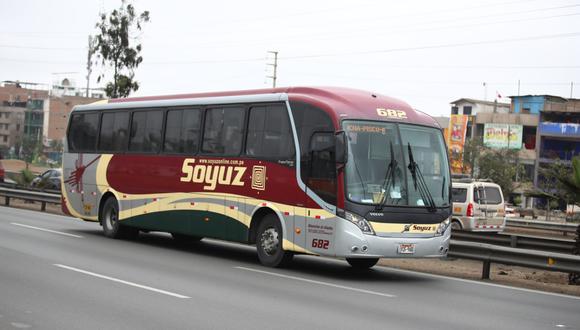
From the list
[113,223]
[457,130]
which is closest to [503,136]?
[457,130]

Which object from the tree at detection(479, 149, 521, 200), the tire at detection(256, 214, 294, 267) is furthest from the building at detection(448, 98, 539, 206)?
the tire at detection(256, 214, 294, 267)

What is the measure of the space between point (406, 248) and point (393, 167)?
1.41 metres

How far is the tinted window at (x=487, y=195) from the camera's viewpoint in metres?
31.2

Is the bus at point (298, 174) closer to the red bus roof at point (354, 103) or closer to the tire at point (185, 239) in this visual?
the red bus roof at point (354, 103)

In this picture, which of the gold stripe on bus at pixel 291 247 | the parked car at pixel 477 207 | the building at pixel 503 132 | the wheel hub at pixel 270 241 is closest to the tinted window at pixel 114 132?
A: the wheel hub at pixel 270 241

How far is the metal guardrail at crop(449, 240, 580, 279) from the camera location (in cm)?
1540

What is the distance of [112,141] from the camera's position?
22.6 m

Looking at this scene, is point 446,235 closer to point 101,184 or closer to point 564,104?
point 101,184

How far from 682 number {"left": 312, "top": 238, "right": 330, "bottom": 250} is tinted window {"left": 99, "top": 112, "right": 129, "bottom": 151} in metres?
7.84

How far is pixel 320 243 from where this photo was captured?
1572cm

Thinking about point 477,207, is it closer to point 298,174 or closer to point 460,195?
point 460,195

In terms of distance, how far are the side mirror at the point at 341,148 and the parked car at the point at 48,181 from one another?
35.0 meters

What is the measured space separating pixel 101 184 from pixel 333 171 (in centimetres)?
916

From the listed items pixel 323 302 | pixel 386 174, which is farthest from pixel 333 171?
pixel 323 302
